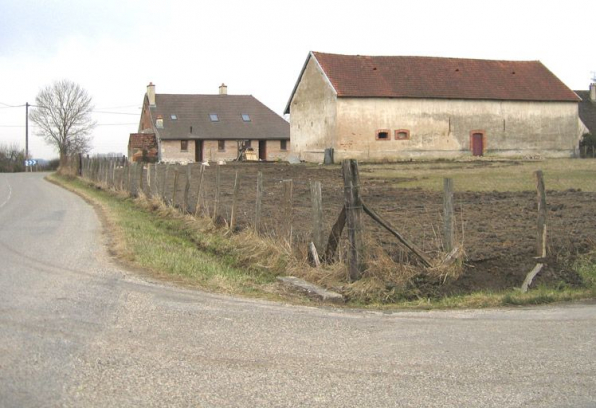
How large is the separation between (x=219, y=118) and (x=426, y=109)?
2570cm

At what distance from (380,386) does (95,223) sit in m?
14.9

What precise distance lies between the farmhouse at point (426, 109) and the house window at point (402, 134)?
0.07m

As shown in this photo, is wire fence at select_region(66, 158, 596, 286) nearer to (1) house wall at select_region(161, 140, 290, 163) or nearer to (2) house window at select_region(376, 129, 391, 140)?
(2) house window at select_region(376, 129, 391, 140)

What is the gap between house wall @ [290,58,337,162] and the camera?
45281 mm

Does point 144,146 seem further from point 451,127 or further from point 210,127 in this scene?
point 451,127

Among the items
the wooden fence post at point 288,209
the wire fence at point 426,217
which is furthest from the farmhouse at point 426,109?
the wooden fence post at point 288,209

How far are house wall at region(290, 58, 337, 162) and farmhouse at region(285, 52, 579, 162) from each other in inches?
2.7

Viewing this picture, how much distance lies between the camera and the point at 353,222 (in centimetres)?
963

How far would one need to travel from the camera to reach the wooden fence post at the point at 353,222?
31.3 feet

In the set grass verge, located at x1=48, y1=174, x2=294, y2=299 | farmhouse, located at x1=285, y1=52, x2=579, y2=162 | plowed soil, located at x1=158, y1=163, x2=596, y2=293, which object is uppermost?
farmhouse, located at x1=285, y1=52, x2=579, y2=162

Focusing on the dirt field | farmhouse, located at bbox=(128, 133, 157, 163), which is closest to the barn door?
farmhouse, located at bbox=(128, 133, 157, 163)

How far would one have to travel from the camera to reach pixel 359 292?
909cm

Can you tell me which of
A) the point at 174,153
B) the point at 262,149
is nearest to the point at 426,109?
the point at 262,149

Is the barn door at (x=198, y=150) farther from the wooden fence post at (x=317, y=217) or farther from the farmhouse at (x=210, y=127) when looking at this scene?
the wooden fence post at (x=317, y=217)
